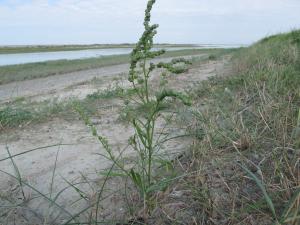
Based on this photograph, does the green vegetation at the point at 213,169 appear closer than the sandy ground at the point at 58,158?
Yes

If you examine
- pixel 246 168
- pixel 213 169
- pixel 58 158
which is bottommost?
pixel 58 158

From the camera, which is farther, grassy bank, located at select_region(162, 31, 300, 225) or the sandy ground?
the sandy ground

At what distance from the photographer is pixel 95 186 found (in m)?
2.78

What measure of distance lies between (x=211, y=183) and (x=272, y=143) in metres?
0.59

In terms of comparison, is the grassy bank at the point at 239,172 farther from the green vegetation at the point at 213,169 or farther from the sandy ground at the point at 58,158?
the sandy ground at the point at 58,158

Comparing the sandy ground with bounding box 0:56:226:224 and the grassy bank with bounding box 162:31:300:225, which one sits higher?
the grassy bank with bounding box 162:31:300:225

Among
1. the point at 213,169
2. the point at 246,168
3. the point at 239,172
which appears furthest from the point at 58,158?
the point at 246,168

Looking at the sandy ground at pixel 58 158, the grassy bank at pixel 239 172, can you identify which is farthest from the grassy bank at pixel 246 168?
the sandy ground at pixel 58 158

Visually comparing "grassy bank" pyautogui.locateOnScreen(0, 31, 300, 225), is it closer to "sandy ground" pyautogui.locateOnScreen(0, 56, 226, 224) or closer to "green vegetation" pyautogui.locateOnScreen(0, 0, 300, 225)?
"green vegetation" pyautogui.locateOnScreen(0, 0, 300, 225)

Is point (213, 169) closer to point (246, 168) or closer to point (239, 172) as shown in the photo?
point (239, 172)

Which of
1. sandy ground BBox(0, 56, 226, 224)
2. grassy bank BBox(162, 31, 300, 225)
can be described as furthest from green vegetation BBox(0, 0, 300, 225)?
sandy ground BBox(0, 56, 226, 224)

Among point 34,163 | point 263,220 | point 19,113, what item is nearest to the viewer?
point 263,220

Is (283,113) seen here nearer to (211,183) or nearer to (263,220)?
(211,183)

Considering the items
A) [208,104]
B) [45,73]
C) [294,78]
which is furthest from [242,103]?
[45,73]
